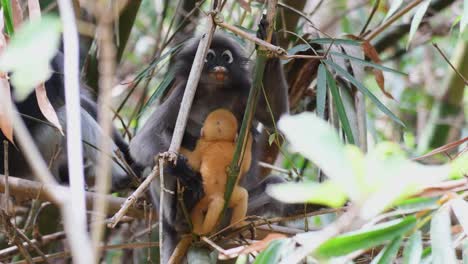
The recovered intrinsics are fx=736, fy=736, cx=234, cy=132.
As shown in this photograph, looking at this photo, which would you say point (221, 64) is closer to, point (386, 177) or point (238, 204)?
point (238, 204)

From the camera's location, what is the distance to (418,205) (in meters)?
1.56

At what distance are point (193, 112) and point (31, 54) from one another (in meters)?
2.76

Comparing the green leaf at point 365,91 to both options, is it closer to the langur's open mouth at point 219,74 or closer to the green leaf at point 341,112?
the green leaf at point 341,112

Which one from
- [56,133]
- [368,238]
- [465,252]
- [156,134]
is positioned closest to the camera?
[368,238]

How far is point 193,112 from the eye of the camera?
3.67 meters

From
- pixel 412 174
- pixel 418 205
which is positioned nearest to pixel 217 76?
pixel 418 205

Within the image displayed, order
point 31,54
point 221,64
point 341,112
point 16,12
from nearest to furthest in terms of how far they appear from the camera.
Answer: point 31,54 < point 16,12 < point 341,112 < point 221,64

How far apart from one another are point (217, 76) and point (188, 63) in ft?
0.83

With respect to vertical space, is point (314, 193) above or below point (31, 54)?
below

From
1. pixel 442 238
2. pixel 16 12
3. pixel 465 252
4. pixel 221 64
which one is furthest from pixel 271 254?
pixel 221 64

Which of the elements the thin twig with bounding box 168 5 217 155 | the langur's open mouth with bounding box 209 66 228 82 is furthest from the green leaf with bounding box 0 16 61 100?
the langur's open mouth with bounding box 209 66 228 82

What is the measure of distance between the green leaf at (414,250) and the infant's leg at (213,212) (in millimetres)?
1479

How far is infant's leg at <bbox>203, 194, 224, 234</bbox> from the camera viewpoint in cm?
296

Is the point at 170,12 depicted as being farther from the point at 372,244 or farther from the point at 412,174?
the point at 412,174
